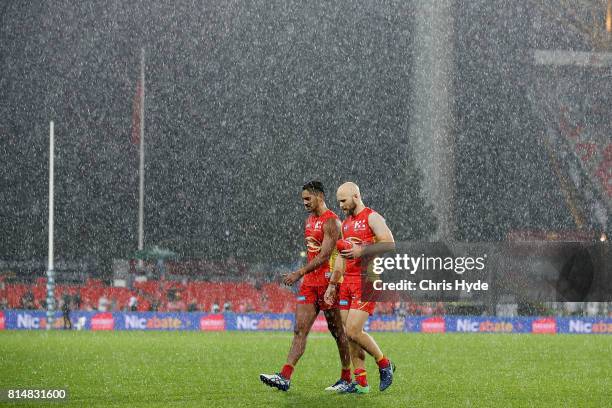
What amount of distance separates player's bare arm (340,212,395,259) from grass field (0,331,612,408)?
1670 millimetres

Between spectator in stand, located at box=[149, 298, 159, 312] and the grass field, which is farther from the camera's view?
spectator in stand, located at box=[149, 298, 159, 312]

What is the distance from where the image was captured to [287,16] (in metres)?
55.2

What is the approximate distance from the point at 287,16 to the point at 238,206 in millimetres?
13783

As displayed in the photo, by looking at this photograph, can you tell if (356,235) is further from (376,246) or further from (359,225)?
(376,246)

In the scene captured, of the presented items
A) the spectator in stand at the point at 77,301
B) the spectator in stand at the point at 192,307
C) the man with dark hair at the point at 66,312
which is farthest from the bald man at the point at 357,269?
the spectator in stand at the point at 77,301

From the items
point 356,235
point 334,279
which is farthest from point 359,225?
point 334,279

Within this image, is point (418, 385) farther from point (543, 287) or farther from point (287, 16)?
point (287, 16)

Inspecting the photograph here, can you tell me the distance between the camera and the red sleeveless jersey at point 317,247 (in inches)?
473

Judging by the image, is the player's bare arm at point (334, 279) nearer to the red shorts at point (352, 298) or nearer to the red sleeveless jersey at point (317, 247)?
the red shorts at point (352, 298)

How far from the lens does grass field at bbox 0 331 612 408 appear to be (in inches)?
436

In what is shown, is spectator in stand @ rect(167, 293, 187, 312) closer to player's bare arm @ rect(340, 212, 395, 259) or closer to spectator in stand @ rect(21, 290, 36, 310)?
spectator in stand @ rect(21, 290, 36, 310)

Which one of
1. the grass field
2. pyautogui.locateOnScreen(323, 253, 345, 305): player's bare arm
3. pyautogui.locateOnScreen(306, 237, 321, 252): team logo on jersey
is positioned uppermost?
pyautogui.locateOnScreen(306, 237, 321, 252): team logo on jersey

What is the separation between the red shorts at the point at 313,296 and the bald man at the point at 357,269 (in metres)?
0.38

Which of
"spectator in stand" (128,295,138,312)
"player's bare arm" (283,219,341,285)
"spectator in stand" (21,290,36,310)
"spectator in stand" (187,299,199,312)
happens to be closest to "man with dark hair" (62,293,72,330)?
"spectator in stand" (128,295,138,312)
